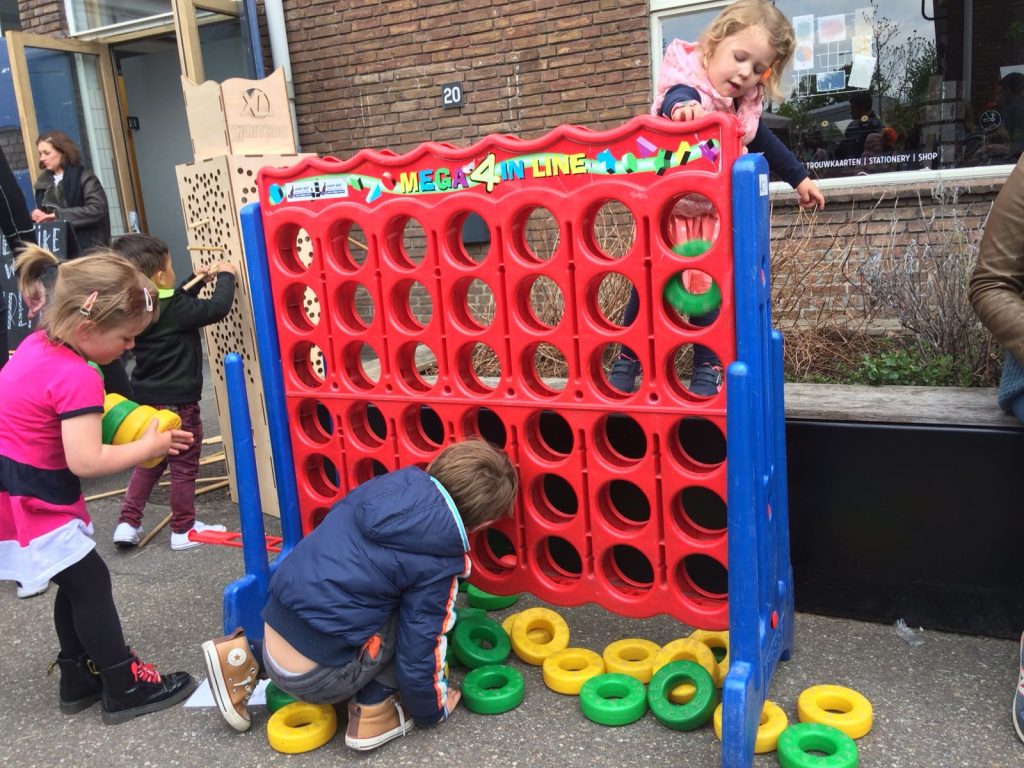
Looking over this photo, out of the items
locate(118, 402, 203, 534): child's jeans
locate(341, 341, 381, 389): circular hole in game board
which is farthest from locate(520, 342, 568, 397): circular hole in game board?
locate(118, 402, 203, 534): child's jeans

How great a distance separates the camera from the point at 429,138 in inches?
302

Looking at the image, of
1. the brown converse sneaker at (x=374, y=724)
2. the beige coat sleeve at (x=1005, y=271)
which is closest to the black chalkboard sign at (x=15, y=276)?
the brown converse sneaker at (x=374, y=724)

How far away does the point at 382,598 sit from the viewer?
7.94 feet

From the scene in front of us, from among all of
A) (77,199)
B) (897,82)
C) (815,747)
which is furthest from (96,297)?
(897,82)

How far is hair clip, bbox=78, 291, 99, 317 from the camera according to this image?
251 cm

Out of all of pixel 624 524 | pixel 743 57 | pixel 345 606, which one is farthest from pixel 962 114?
pixel 345 606

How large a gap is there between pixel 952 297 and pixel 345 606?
273cm

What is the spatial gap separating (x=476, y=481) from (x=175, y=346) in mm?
2049

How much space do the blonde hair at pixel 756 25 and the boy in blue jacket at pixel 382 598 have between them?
1.51 m

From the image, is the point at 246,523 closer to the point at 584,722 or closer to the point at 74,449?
the point at 74,449

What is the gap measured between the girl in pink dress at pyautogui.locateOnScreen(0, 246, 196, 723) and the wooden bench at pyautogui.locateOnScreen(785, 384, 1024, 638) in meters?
2.05

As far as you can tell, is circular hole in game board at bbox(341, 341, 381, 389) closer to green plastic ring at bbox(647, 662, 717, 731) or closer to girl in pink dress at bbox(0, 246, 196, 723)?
girl in pink dress at bbox(0, 246, 196, 723)

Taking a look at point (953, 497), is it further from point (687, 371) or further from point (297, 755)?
point (297, 755)

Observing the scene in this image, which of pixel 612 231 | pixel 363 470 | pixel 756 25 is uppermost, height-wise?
pixel 756 25
